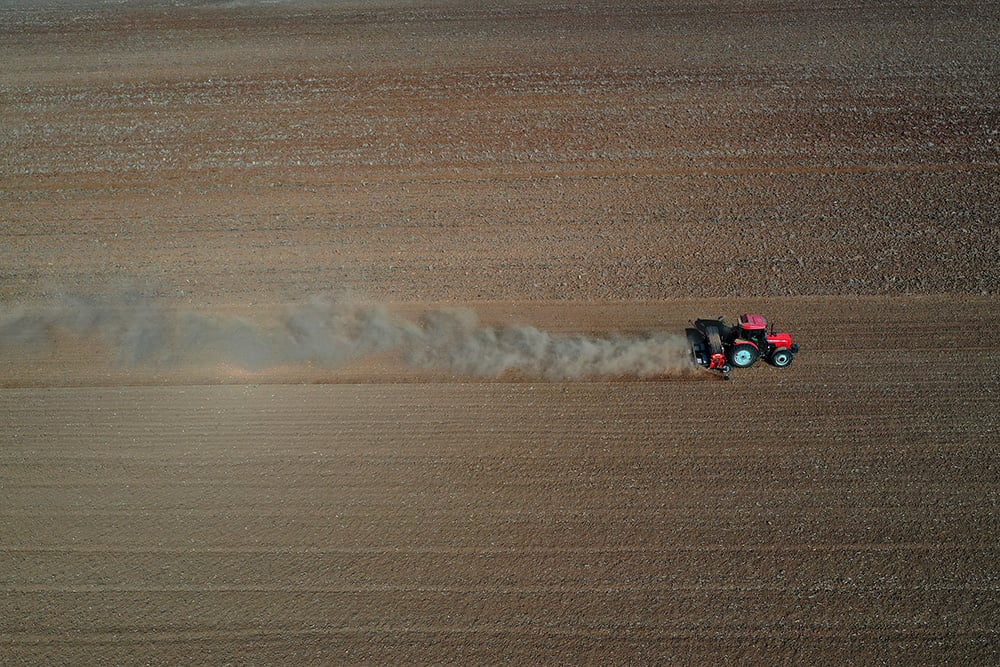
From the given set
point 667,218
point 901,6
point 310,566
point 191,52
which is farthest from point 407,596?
point 901,6

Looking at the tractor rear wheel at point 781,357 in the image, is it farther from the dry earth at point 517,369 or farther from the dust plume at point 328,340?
the dust plume at point 328,340

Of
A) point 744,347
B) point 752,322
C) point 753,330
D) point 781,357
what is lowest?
point 781,357

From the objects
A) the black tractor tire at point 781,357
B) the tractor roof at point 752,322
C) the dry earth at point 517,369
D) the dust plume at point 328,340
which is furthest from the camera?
the dust plume at point 328,340

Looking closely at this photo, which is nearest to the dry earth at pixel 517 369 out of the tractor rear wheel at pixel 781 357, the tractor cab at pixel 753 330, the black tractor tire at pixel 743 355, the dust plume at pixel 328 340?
the dust plume at pixel 328 340

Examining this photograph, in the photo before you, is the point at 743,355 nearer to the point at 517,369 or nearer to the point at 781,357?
the point at 781,357

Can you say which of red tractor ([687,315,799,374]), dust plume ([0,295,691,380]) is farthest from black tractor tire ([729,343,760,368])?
dust plume ([0,295,691,380])

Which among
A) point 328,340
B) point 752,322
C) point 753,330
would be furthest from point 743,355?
point 328,340
